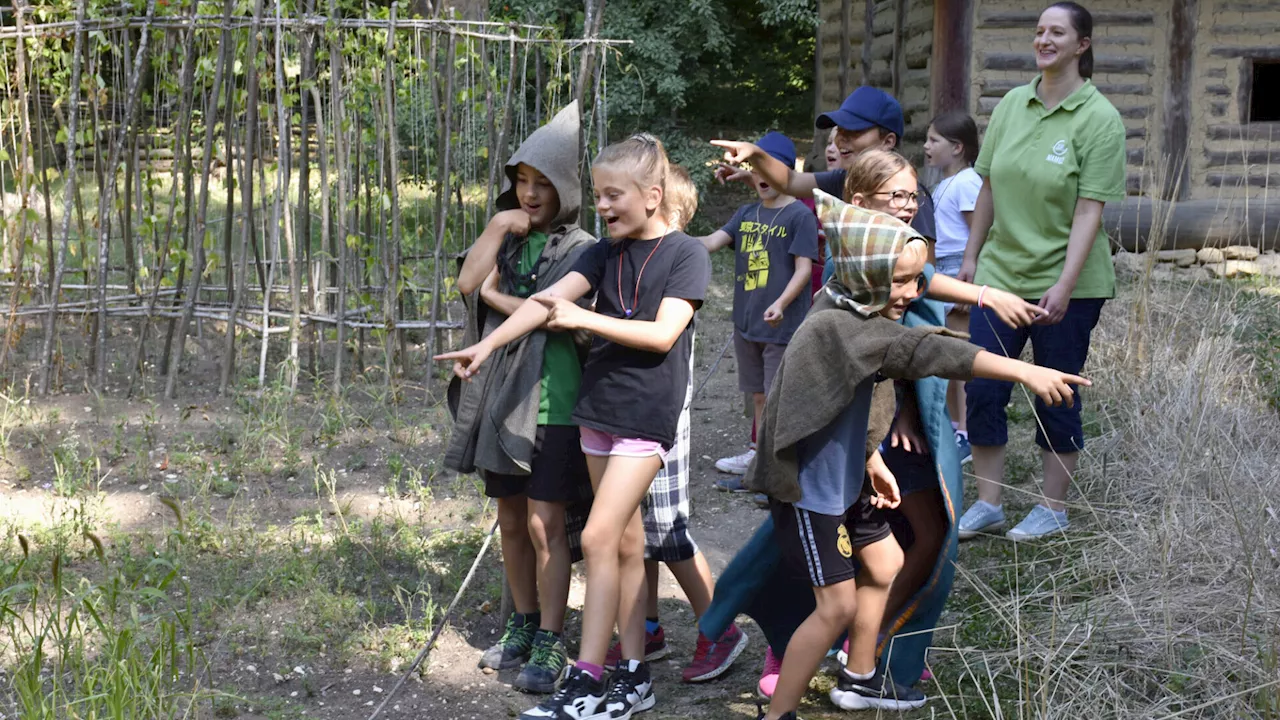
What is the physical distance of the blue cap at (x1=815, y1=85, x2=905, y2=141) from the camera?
3955mm

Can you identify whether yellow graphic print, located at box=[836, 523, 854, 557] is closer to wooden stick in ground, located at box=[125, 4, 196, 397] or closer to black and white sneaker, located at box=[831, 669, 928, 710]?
black and white sneaker, located at box=[831, 669, 928, 710]

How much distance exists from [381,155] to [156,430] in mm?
1793

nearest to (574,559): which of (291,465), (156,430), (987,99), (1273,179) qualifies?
(291,465)

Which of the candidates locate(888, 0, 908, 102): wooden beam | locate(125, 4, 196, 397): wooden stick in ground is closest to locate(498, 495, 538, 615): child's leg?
locate(125, 4, 196, 397): wooden stick in ground

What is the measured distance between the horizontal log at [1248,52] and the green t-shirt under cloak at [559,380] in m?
8.27

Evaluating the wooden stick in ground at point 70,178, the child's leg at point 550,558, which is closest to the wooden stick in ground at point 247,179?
the wooden stick in ground at point 70,178

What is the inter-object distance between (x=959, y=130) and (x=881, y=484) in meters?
2.67

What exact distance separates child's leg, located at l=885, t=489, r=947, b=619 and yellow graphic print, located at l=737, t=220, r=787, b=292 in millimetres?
1968

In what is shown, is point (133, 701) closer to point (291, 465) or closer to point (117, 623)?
point (117, 623)

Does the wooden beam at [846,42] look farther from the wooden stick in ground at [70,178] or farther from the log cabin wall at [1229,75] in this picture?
the wooden stick in ground at [70,178]

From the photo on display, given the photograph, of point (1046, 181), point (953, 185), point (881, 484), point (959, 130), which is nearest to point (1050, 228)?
point (1046, 181)

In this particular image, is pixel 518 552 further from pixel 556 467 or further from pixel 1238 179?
pixel 1238 179

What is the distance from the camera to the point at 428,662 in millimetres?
3721

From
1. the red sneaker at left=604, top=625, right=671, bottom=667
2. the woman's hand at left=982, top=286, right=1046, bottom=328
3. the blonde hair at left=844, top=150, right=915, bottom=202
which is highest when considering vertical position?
the blonde hair at left=844, top=150, right=915, bottom=202
